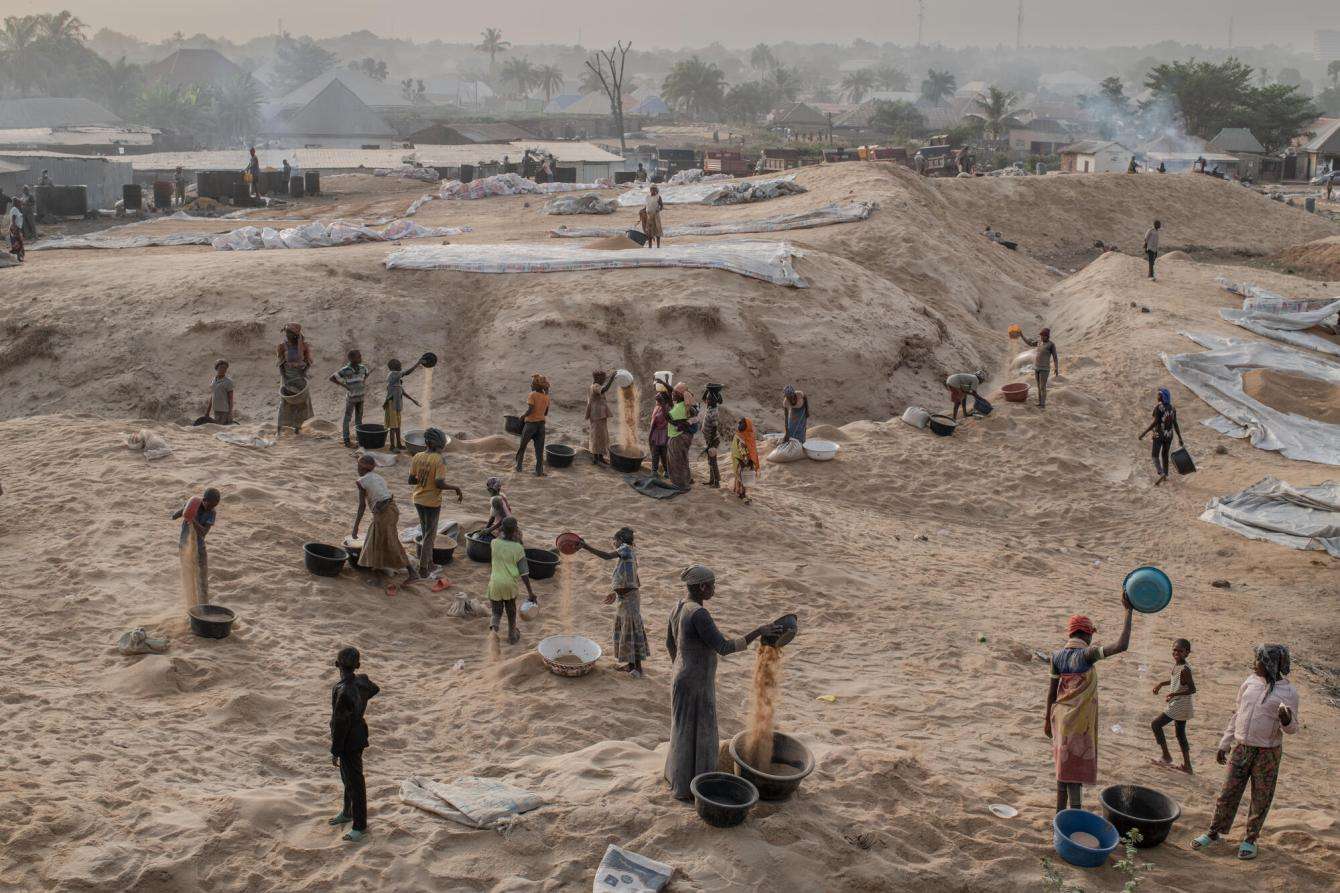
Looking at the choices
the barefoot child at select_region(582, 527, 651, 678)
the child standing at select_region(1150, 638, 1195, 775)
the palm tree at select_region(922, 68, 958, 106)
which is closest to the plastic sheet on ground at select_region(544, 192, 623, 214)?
the barefoot child at select_region(582, 527, 651, 678)

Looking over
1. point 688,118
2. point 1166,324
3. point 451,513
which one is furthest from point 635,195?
point 688,118

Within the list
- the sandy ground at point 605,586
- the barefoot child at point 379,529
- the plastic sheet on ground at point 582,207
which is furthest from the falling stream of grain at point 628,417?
the plastic sheet on ground at point 582,207

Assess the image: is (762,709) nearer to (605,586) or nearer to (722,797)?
(722,797)

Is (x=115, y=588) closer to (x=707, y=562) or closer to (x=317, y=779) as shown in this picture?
(x=317, y=779)

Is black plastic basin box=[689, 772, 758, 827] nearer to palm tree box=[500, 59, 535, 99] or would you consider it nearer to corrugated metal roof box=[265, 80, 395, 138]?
corrugated metal roof box=[265, 80, 395, 138]

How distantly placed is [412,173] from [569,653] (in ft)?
116

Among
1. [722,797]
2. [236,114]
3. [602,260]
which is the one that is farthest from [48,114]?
[722,797]

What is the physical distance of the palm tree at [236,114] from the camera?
8062cm

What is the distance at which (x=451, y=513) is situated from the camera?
42.1 feet

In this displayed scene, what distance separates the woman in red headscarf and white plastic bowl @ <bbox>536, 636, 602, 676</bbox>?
3.68 metres

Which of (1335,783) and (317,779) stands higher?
(317,779)

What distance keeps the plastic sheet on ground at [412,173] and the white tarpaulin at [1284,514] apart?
103 feet

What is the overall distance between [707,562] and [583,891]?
651 centimetres

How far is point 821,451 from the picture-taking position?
53.6 ft
